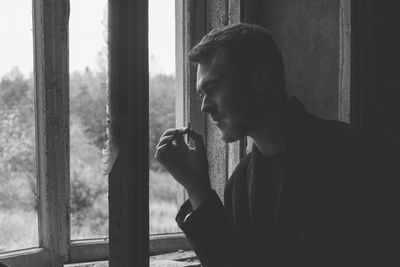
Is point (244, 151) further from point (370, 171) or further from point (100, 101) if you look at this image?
point (100, 101)

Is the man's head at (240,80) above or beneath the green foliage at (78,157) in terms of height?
above

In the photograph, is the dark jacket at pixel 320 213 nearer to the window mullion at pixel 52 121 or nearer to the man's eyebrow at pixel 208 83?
the man's eyebrow at pixel 208 83

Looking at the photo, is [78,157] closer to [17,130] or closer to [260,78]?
[17,130]

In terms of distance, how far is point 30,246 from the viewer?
1693 mm

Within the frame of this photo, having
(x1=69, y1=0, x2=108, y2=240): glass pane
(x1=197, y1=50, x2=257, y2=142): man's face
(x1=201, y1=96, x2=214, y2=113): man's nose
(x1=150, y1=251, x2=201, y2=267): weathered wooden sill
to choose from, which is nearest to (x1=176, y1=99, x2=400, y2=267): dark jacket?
(x1=197, y1=50, x2=257, y2=142): man's face

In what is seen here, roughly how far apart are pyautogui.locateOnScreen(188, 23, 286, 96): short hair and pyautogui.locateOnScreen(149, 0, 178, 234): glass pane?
380 mm

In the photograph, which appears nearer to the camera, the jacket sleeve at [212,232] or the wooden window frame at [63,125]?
the jacket sleeve at [212,232]

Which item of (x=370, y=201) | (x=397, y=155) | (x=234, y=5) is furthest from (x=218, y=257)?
(x=234, y=5)

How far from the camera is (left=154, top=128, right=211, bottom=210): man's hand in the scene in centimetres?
120

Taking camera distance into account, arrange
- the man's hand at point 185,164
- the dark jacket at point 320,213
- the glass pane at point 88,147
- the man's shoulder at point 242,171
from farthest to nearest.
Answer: the glass pane at point 88,147 → the man's shoulder at point 242,171 → the man's hand at point 185,164 → the dark jacket at point 320,213

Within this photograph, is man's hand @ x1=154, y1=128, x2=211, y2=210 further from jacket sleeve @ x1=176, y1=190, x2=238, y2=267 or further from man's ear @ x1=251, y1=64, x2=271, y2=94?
man's ear @ x1=251, y1=64, x2=271, y2=94

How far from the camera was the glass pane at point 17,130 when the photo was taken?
5.59 ft

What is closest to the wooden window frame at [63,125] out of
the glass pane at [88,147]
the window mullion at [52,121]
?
the window mullion at [52,121]

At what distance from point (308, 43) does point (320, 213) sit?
74 cm
